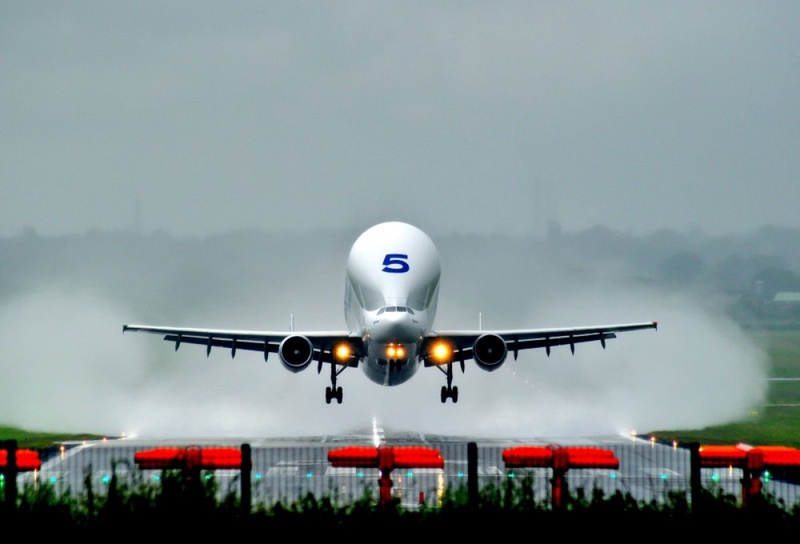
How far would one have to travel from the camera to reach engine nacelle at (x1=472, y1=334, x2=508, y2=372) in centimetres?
5347

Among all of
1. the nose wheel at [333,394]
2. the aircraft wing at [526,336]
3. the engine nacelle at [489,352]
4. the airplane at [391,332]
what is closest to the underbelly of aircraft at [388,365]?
the airplane at [391,332]

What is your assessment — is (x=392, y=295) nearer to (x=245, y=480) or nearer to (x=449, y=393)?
(x=449, y=393)

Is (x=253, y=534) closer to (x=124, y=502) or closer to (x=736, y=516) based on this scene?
(x=124, y=502)

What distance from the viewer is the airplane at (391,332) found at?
49.5 m

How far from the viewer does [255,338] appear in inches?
2293

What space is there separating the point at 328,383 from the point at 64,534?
160 ft

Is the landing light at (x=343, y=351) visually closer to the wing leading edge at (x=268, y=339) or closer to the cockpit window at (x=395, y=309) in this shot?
the wing leading edge at (x=268, y=339)

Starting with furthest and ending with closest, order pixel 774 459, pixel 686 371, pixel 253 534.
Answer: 1. pixel 686 371
2. pixel 774 459
3. pixel 253 534

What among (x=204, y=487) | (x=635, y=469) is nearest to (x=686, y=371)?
(x=635, y=469)

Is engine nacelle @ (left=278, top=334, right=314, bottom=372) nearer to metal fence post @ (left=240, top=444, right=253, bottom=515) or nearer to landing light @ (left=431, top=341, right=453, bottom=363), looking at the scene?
landing light @ (left=431, top=341, right=453, bottom=363)

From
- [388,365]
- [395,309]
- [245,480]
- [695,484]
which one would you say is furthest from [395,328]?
[245,480]

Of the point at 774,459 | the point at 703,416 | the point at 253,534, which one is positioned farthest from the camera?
the point at 703,416

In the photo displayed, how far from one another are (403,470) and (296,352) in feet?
52.1

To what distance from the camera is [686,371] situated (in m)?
72.5
